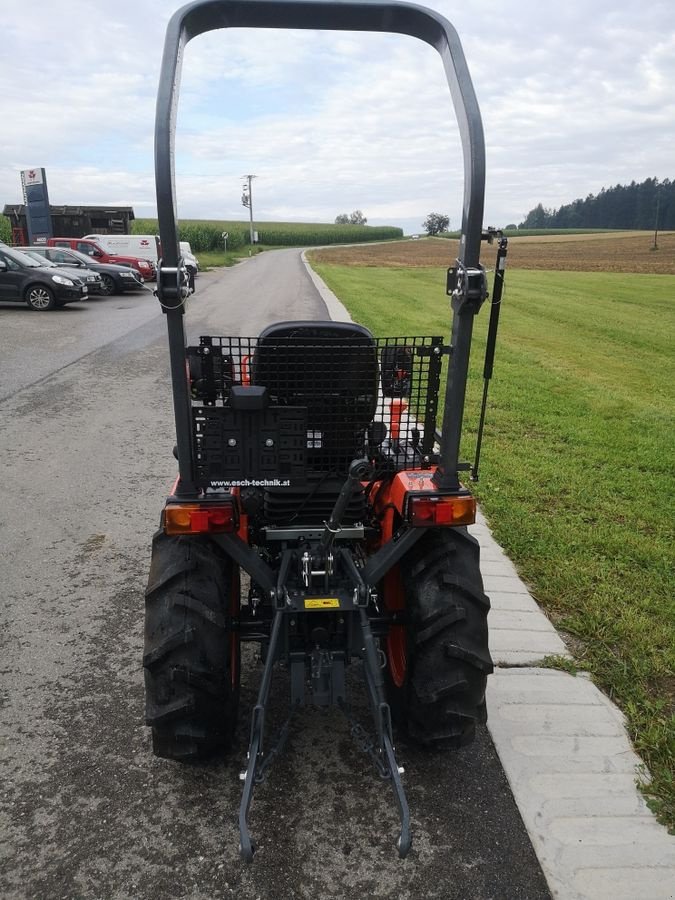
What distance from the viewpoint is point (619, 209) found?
11506cm

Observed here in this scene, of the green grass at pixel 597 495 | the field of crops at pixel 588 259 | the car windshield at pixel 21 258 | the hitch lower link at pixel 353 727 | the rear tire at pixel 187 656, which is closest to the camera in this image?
the hitch lower link at pixel 353 727

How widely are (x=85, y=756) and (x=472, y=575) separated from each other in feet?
5.83

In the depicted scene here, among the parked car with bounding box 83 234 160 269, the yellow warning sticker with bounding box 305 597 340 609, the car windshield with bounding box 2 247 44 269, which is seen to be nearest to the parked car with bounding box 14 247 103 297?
the car windshield with bounding box 2 247 44 269

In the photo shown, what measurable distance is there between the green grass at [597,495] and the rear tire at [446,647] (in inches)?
32.5

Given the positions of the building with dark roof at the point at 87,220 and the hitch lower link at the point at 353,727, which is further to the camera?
the building with dark roof at the point at 87,220

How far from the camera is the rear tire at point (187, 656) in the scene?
7.98ft

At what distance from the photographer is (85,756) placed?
278cm

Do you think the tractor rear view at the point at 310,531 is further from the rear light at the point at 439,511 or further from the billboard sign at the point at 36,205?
the billboard sign at the point at 36,205

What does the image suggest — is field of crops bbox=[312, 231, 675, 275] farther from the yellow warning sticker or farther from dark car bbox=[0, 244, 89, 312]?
the yellow warning sticker

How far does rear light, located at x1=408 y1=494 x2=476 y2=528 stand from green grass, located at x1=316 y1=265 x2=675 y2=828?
132 cm

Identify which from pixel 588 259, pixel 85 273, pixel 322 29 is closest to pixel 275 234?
pixel 588 259

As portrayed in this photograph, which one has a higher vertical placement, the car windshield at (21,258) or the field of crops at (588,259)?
the car windshield at (21,258)

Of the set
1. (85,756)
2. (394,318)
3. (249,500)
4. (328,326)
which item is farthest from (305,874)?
(394,318)

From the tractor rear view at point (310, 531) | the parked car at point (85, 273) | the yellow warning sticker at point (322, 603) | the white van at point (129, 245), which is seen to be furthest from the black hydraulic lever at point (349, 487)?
the white van at point (129, 245)
